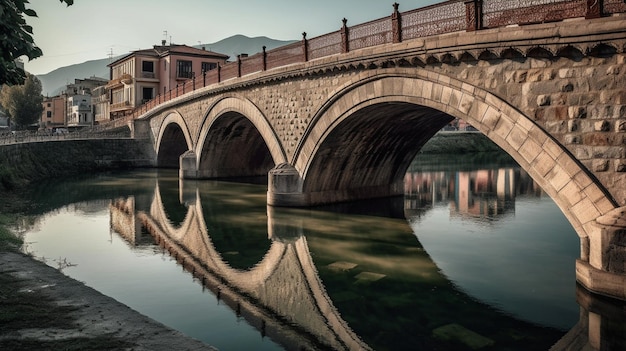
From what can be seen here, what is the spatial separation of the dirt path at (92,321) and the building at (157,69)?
46.8 meters

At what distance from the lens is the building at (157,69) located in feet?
176

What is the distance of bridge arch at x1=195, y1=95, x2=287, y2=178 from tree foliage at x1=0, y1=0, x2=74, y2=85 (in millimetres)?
16804

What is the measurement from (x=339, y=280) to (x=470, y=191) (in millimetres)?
16550

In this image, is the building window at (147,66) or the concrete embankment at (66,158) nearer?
the concrete embankment at (66,158)

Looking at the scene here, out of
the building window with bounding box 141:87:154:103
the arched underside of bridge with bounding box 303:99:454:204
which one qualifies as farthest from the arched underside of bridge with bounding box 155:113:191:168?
the arched underside of bridge with bounding box 303:99:454:204

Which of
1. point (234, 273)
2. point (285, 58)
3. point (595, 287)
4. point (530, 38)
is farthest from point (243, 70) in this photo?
point (595, 287)

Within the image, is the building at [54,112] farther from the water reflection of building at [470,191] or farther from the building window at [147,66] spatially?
the water reflection of building at [470,191]

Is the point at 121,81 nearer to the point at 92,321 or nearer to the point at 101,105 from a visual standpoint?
the point at 101,105

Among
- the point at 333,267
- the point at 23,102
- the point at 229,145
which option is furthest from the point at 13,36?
the point at 23,102

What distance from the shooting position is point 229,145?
31.1 meters

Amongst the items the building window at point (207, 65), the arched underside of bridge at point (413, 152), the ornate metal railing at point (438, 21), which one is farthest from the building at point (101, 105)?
the arched underside of bridge at point (413, 152)

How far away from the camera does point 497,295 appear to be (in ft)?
31.1

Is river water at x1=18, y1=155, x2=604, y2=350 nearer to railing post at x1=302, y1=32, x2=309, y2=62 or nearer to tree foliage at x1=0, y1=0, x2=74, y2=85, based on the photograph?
tree foliage at x1=0, y1=0, x2=74, y2=85

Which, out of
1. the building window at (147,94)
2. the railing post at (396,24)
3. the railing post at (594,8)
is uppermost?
the building window at (147,94)
